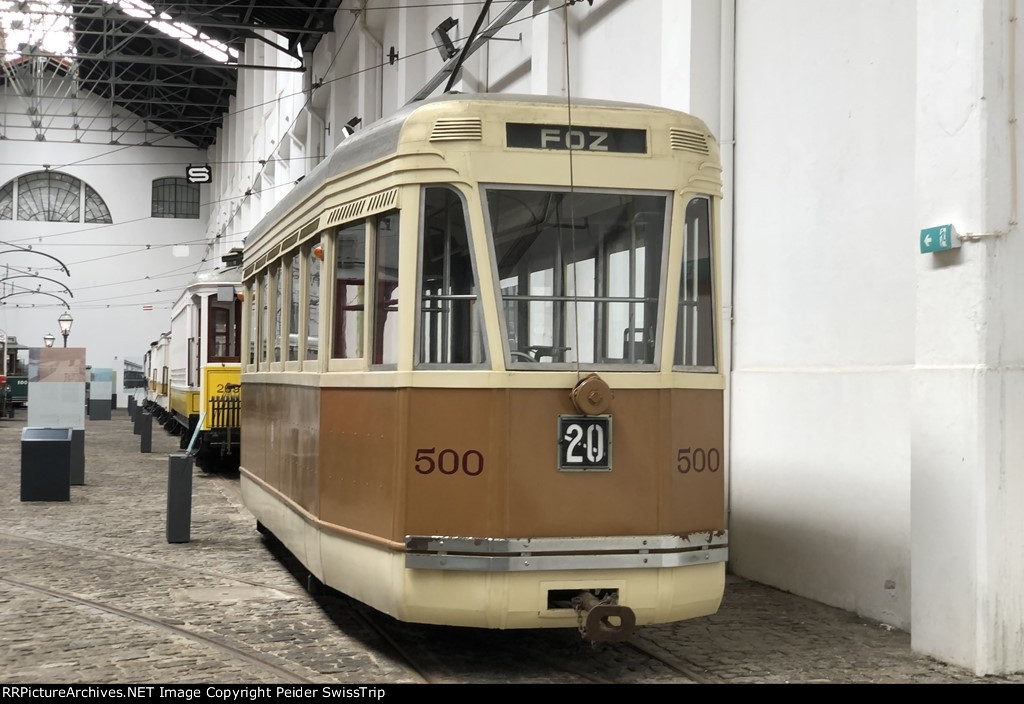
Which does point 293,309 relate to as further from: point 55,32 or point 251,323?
point 55,32

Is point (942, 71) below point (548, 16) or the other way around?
below

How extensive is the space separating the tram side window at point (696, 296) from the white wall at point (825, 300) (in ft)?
5.09

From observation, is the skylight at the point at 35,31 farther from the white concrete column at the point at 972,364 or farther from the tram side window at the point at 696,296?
the white concrete column at the point at 972,364

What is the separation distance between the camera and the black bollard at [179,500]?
11.3 meters

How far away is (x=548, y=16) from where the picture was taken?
13242 mm

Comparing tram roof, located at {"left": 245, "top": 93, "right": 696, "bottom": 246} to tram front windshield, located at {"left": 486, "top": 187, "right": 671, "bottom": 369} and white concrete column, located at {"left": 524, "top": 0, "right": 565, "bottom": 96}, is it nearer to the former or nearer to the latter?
tram front windshield, located at {"left": 486, "top": 187, "right": 671, "bottom": 369}

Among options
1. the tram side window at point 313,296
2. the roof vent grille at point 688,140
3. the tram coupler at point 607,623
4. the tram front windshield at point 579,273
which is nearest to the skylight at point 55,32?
the tram side window at point 313,296

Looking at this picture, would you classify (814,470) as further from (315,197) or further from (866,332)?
(315,197)

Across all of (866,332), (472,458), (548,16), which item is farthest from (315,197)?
(548,16)

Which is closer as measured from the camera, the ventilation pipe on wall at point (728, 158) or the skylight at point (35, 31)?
the ventilation pipe on wall at point (728, 158)

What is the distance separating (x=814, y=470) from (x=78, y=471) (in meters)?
12.0

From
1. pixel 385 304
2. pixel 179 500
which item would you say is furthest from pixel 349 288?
pixel 179 500

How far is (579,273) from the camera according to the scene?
20.0 feet

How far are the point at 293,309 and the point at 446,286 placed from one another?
2493 mm
